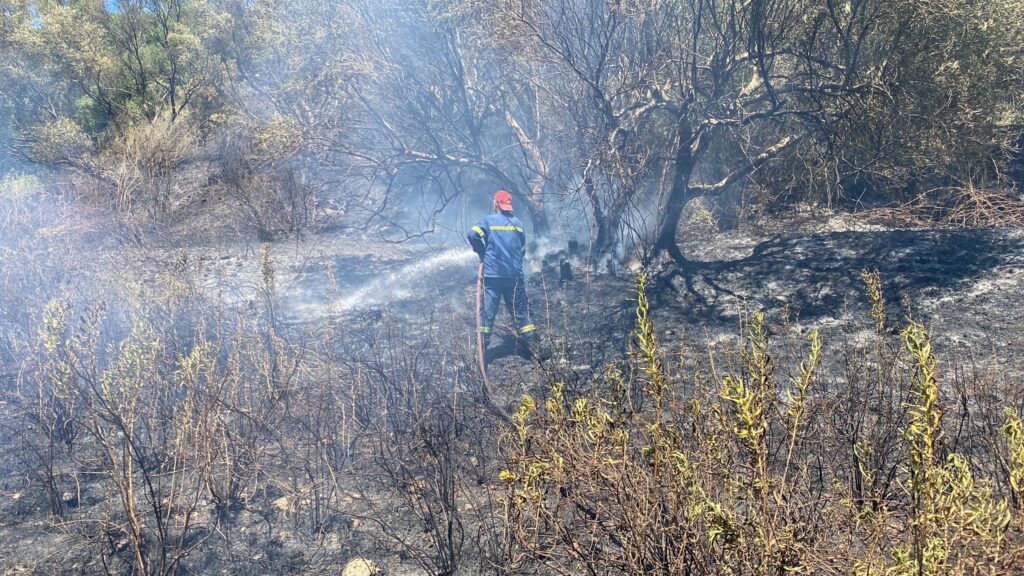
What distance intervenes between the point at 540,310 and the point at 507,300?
88cm

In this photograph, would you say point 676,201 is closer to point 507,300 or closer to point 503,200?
point 503,200

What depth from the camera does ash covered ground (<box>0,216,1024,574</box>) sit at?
3.42 metres

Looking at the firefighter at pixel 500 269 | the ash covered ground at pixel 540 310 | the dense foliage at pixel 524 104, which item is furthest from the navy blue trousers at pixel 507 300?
the dense foliage at pixel 524 104

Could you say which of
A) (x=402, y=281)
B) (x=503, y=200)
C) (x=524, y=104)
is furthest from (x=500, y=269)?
(x=524, y=104)

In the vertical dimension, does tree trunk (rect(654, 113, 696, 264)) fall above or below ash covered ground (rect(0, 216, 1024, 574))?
above

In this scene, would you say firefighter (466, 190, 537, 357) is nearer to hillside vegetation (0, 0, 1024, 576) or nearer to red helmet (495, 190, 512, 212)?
red helmet (495, 190, 512, 212)

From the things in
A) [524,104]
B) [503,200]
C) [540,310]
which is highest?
[524,104]

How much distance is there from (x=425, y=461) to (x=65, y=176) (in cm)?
1210

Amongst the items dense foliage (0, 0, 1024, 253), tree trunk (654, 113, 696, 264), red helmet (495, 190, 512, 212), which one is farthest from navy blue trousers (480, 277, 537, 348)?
tree trunk (654, 113, 696, 264)

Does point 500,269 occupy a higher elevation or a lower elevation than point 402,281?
higher

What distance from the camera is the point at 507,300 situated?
6.68 metres

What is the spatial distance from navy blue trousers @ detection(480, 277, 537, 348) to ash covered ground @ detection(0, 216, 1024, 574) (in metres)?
0.28

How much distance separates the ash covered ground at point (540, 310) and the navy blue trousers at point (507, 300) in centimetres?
28

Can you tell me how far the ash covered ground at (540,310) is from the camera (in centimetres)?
342
